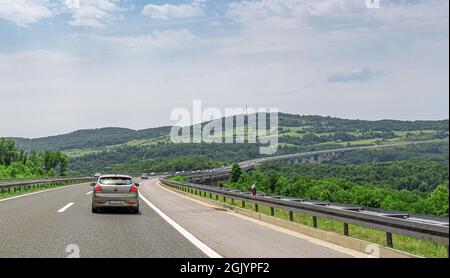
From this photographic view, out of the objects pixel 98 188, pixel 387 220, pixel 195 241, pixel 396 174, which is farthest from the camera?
pixel 396 174

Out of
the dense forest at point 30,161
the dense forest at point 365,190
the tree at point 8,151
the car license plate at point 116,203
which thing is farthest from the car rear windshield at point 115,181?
the tree at point 8,151

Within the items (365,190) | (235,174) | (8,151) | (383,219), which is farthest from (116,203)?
(8,151)

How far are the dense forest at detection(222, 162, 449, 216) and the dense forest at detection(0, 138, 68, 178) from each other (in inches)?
2100

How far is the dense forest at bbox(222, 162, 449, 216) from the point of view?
68.5m

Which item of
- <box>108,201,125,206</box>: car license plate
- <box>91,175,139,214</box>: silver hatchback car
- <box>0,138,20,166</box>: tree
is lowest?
<box>0,138,20,166</box>: tree

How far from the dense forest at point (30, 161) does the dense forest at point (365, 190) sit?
53.4 m

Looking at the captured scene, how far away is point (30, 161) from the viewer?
148 meters

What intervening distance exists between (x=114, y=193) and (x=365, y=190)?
62.3 metres

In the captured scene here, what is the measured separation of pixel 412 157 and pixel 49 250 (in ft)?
392

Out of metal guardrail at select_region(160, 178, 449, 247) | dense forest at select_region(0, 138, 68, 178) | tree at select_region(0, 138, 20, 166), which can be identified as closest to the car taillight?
metal guardrail at select_region(160, 178, 449, 247)

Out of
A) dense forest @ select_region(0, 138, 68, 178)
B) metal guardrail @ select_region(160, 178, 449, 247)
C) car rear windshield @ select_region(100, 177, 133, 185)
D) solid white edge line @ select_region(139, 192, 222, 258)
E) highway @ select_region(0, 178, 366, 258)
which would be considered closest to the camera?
metal guardrail @ select_region(160, 178, 449, 247)

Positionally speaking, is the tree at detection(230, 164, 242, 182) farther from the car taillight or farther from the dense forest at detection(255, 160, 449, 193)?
the car taillight

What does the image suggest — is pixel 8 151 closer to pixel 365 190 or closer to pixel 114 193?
pixel 365 190

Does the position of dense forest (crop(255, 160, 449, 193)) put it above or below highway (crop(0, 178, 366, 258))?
below
